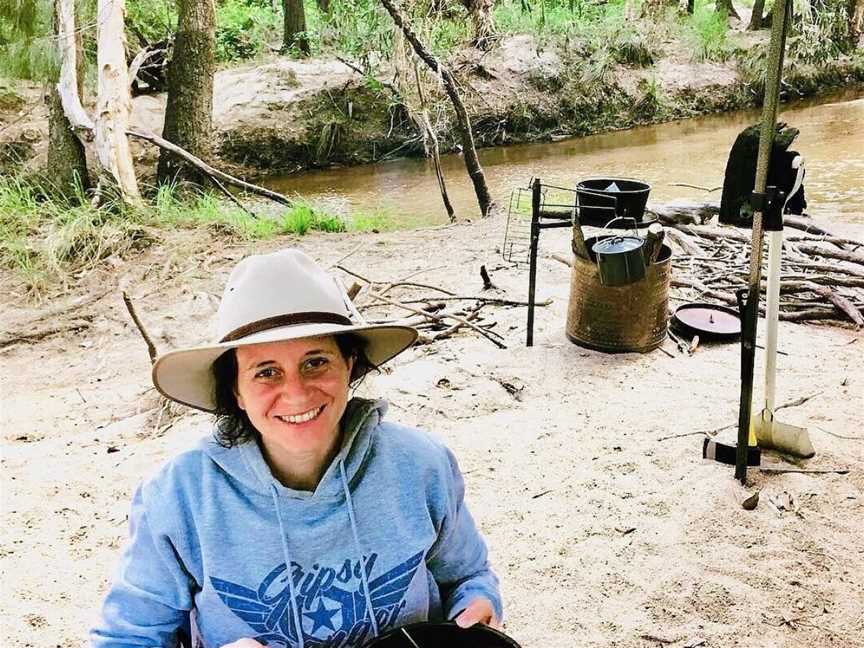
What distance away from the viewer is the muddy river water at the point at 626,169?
29.1 ft

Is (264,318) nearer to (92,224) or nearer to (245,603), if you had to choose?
(245,603)

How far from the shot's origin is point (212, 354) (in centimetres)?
138

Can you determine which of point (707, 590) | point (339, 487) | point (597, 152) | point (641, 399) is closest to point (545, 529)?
point (707, 590)

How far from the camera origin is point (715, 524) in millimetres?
2732

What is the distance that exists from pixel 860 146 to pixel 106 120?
32.6 feet

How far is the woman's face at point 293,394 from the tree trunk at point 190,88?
7560 millimetres

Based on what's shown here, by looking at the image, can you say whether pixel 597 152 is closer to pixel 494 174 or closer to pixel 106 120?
pixel 494 174

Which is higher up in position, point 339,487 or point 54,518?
point 339,487

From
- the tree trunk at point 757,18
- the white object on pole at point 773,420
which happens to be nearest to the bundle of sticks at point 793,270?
the white object on pole at point 773,420

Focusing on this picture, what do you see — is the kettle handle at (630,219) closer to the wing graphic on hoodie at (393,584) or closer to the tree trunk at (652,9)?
the wing graphic on hoodie at (393,584)

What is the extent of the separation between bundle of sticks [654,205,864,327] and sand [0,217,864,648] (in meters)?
0.27

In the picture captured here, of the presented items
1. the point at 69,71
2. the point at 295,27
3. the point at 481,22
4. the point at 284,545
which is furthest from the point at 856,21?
the point at 284,545

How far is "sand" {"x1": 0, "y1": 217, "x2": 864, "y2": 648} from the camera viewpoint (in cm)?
235

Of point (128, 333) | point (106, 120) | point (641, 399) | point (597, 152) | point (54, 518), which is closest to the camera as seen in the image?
point (54, 518)
